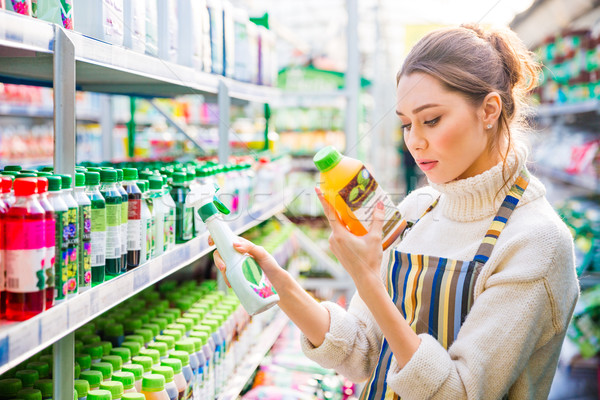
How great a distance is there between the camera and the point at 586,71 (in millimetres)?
3412

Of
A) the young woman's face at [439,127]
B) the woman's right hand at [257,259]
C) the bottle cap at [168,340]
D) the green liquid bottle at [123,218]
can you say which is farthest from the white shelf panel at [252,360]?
the young woman's face at [439,127]

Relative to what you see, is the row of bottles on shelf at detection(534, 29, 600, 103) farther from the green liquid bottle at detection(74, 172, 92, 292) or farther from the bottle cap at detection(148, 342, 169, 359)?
the green liquid bottle at detection(74, 172, 92, 292)

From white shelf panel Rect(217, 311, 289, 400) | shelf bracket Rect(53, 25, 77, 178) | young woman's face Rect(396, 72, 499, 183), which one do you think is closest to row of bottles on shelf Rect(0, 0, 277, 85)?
shelf bracket Rect(53, 25, 77, 178)

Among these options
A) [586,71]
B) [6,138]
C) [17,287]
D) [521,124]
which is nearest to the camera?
[17,287]

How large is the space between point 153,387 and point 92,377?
0.15 meters

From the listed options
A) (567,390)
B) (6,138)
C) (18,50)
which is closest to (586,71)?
(567,390)

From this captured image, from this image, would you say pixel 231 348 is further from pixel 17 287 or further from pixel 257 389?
pixel 17 287

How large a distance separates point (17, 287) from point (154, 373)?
0.70 m

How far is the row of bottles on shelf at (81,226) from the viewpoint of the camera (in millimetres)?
888

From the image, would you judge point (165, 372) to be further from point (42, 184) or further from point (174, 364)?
point (42, 184)

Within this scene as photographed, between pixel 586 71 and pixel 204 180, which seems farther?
pixel 586 71

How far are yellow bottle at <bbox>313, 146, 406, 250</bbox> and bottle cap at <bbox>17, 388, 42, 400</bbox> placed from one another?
2.48ft

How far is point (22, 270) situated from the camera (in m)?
0.89

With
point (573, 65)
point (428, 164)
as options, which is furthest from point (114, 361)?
point (573, 65)
